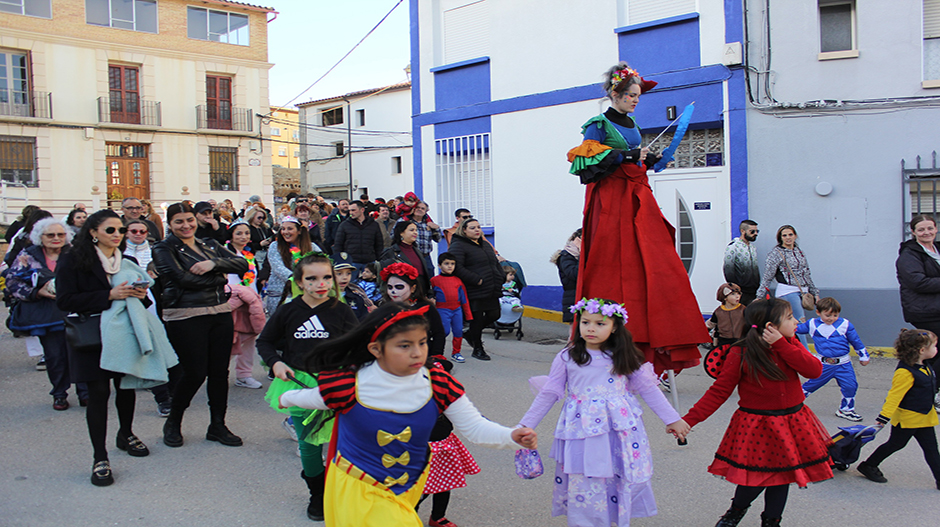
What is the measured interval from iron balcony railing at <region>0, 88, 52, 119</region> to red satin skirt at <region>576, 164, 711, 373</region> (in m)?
28.4

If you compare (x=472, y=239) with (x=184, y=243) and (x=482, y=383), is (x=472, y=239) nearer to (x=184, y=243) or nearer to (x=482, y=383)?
(x=482, y=383)

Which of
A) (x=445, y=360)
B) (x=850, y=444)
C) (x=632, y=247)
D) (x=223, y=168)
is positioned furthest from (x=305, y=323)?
(x=223, y=168)

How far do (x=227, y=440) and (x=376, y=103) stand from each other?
36099 millimetres

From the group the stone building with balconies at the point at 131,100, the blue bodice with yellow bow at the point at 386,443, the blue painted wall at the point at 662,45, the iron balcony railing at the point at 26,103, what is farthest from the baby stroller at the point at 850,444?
the iron balcony railing at the point at 26,103

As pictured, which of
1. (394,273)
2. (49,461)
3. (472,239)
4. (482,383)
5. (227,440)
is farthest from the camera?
(472,239)

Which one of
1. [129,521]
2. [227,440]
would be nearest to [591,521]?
[129,521]

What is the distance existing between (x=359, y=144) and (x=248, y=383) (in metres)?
34.7

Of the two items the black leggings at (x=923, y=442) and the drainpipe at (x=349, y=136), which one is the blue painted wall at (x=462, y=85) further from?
the drainpipe at (x=349, y=136)

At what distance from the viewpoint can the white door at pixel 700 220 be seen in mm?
9852

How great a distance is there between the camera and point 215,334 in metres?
5.29

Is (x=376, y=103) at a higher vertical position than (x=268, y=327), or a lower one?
higher

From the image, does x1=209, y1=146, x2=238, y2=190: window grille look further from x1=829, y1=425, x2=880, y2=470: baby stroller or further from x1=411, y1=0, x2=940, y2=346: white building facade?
x1=829, y1=425, x2=880, y2=470: baby stroller

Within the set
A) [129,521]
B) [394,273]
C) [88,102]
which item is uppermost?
[88,102]

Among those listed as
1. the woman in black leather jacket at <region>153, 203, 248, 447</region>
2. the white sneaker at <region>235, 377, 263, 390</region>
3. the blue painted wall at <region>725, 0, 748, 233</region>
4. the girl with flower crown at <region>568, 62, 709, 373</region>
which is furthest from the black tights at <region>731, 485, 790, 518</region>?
the blue painted wall at <region>725, 0, 748, 233</region>
